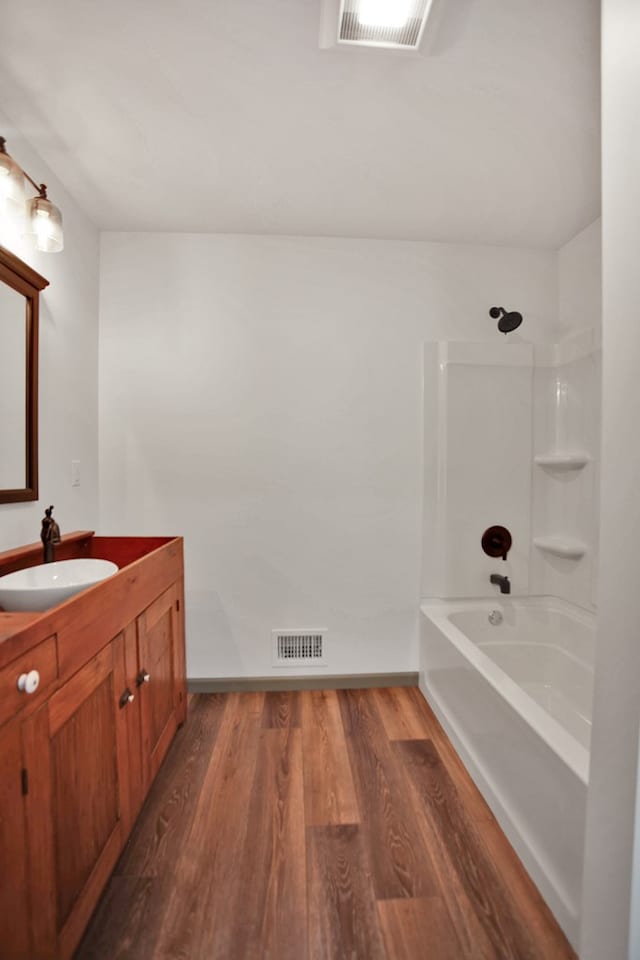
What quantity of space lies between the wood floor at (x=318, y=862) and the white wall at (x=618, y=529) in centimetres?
41

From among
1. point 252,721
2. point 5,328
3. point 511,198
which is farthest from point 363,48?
point 252,721

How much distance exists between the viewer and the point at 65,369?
2.12 meters

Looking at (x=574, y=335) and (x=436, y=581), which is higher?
(x=574, y=335)

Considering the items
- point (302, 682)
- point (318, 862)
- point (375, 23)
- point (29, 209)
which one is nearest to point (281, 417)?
point (29, 209)

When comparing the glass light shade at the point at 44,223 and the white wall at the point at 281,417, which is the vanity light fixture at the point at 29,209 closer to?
the glass light shade at the point at 44,223

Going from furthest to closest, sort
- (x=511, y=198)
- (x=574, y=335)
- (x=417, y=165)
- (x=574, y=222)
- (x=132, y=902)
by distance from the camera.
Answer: (x=574, y=335) → (x=574, y=222) → (x=511, y=198) → (x=417, y=165) → (x=132, y=902)

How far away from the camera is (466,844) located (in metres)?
1.53

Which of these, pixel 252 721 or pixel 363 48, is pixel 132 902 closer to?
pixel 252 721

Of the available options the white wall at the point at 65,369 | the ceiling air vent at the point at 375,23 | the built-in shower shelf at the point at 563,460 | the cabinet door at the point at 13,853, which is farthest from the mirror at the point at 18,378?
the built-in shower shelf at the point at 563,460

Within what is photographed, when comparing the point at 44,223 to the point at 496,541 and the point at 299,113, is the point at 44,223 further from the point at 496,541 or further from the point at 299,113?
the point at 496,541

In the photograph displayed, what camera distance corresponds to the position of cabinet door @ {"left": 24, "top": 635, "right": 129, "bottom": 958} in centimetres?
98

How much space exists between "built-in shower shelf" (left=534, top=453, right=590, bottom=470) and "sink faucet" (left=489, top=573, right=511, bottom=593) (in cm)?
68

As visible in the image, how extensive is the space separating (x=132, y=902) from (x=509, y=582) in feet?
7.12

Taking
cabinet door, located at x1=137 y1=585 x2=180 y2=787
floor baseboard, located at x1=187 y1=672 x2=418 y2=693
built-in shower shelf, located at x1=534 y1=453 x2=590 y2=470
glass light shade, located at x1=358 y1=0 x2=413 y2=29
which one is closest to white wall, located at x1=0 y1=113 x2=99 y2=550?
cabinet door, located at x1=137 y1=585 x2=180 y2=787
